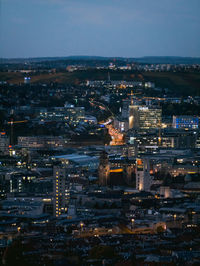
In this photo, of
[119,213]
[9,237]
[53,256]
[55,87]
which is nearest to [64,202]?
[119,213]

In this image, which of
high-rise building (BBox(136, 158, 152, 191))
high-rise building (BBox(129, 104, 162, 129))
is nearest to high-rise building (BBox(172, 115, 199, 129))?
high-rise building (BBox(129, 104, 162, 129))

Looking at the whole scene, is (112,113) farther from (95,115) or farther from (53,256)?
(53,256)

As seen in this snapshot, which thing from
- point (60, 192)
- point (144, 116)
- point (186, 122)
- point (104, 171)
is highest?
point (60, 192)

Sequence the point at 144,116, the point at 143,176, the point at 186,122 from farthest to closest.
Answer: the point at 144,116
the point at 186,122
the point at 143,176

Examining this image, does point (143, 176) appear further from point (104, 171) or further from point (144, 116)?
point (144, 116)

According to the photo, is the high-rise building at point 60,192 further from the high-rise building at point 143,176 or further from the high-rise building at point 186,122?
the high-rise building at point 186,122

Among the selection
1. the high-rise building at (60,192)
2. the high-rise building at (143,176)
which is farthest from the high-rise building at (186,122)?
the high-rise building at (60,192)

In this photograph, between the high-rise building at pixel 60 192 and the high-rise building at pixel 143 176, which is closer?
the high-rise building at pixel 60 192

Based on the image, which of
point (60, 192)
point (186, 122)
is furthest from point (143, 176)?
point (186, 122)
